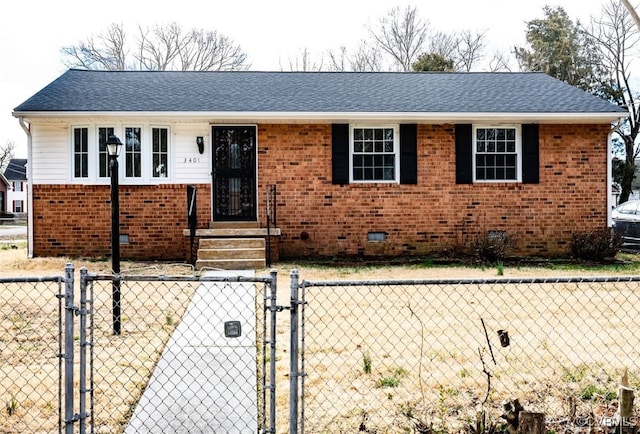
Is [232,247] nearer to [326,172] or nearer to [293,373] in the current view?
[326,172]

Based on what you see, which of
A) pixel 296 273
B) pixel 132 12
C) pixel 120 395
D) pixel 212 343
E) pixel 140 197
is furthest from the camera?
pixel 132 12

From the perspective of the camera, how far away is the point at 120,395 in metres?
4.23

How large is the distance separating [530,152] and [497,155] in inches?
28.6

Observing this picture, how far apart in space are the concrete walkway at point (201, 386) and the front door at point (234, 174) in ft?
22.9

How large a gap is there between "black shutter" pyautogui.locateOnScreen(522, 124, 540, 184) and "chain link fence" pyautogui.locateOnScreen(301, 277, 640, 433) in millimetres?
5661

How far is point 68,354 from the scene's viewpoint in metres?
3.33

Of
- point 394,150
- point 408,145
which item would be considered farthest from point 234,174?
point 408,145

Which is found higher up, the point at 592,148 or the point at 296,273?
the point at 592,148

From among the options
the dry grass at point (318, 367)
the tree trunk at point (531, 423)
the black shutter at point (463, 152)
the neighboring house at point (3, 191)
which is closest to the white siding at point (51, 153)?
the dry grass at point (318, 367)

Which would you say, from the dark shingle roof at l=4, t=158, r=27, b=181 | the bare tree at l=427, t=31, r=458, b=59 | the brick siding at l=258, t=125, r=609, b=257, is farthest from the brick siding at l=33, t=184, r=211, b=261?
the dark shingle roof at l=4, t=158, r=27, b=181

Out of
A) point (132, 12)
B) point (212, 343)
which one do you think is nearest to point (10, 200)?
point (132, 12)

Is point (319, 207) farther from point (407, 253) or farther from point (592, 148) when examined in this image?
point (592, 148)

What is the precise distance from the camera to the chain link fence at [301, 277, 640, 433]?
151 inches

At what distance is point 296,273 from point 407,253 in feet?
33.3
